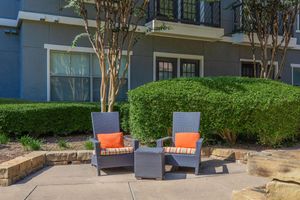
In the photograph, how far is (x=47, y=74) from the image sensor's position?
10.6m

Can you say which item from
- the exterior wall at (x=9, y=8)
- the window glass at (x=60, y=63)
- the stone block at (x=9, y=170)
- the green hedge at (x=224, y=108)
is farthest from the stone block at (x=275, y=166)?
the exterior wall at (x=9, y=8)

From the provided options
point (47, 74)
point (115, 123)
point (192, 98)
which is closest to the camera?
point (115, 123)

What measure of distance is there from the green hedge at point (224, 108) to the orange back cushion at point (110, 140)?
118 cm

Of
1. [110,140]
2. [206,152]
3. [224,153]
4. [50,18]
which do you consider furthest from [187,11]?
[110,140]

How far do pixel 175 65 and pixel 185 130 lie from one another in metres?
6.49

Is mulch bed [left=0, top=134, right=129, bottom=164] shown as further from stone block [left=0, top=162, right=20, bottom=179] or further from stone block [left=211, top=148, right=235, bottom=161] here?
stone block [left=211, top=148, right=235, bottom=161]

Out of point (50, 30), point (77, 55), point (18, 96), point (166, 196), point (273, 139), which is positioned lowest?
point (166, 196)

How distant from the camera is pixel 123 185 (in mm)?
5336

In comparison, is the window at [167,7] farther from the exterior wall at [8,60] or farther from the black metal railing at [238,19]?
the exterior wall at [8,60]

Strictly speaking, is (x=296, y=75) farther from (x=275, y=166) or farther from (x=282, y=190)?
(x=282, y=190)

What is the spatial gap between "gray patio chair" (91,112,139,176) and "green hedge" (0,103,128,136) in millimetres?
2622

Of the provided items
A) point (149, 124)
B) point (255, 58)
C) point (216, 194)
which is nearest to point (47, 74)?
point (149, 124)

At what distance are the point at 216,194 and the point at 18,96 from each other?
894cm

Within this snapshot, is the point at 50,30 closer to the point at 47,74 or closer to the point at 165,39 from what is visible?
the point at 47,74
